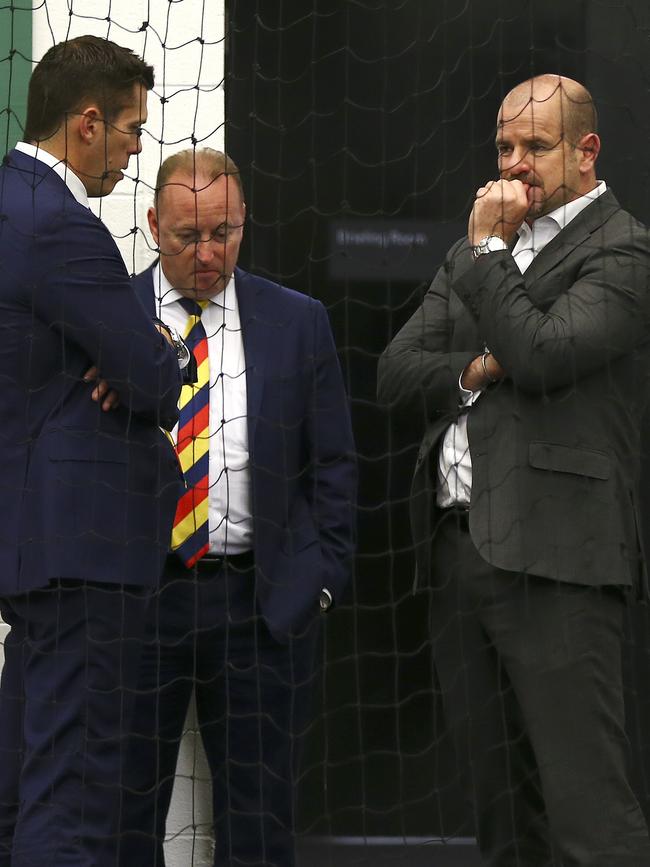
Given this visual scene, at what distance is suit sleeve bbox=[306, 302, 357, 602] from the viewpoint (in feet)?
11.1

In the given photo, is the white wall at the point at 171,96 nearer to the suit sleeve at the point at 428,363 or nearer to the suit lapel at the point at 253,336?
the suit lapel at the point at 253,336

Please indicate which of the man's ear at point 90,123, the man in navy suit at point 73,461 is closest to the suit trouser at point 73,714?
the man in navy suit at point 73,461

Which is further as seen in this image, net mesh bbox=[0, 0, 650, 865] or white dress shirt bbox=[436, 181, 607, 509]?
net mesh bbox=[0, 0, 650, 865]

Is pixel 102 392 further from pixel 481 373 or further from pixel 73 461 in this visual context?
pixel 481 373

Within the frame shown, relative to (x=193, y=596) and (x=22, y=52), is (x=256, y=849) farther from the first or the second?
(x=22, y=52)

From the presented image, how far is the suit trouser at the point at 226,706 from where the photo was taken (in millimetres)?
3270

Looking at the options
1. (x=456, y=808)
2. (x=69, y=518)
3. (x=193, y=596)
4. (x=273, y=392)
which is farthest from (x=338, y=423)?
(x=456, y=808)

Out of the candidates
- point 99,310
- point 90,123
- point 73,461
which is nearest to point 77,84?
point 90,123

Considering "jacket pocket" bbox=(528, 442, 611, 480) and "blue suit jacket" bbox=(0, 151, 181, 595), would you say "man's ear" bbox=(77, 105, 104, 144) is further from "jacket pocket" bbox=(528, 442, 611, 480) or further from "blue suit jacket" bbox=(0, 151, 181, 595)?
"jacket pocket" bbox=(528, 442, 611, 480)

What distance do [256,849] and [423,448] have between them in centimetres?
94

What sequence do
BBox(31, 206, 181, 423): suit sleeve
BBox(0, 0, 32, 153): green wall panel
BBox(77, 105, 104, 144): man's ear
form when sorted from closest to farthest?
BBox(31, 206, 181, 423): suit sleeve < BBox(77, 105, 104, 144): man's ear < BBox(0, 0, 32, 153): green wall panel

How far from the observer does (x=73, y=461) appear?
2824 mm

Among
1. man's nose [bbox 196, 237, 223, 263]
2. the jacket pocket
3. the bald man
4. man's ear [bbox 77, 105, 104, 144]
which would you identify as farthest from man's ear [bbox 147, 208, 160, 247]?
the jacket pocket

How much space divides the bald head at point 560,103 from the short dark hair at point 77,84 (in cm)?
75
